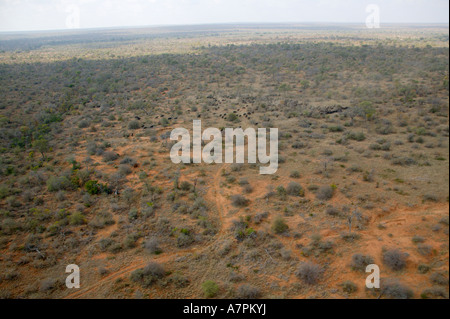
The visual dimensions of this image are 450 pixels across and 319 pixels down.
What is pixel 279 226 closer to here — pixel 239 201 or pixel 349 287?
pixel 239 201

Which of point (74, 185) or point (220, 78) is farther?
point (220, 78)

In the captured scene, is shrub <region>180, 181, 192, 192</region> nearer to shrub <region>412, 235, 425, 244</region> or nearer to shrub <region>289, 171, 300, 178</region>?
shrub <region>289, 171, 300, 178</region>

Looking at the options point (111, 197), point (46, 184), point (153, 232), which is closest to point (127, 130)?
point (46, 184)

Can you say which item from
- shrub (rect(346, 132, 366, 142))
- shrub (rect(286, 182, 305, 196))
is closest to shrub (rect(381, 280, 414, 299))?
shrub (rect(286, 182, 305, 196))

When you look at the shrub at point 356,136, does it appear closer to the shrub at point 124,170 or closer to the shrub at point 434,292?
the shrub at point 434,292

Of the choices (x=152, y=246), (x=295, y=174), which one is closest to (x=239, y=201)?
(x=295, y=174)
